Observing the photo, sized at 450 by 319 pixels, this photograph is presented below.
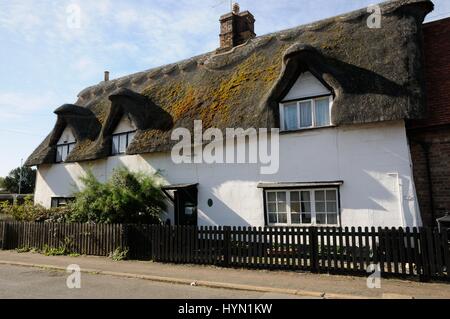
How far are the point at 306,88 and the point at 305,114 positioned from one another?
87 centimetres

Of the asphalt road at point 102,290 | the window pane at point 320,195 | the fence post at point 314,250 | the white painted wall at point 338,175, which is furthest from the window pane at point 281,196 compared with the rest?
the asphalt road at point 102,290

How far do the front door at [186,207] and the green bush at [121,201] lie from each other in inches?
22.6

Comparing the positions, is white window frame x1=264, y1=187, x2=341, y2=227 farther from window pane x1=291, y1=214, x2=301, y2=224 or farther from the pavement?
the pavement

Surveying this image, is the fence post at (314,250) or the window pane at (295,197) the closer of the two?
the fence post at (314,250)

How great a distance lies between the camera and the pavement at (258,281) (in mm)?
6887

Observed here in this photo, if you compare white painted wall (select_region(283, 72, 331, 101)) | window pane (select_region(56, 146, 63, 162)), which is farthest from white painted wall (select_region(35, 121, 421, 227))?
window pane (select_region(56, 146, 63, 162))

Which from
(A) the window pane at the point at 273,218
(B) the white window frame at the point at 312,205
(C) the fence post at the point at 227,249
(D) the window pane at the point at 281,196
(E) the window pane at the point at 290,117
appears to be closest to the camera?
(C) the fence post at the point at 227,249

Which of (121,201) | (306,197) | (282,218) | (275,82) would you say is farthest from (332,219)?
(121,201)

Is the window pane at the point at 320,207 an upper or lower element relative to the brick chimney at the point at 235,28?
lower

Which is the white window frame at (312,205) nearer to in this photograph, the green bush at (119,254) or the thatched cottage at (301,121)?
the thatched cottage at (301,121)

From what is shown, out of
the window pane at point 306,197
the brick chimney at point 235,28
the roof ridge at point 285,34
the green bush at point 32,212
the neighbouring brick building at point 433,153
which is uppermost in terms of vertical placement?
the brick chimney at point 235,28

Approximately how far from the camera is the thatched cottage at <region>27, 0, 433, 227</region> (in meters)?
10.2

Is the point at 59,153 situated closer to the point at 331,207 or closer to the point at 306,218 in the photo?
the point at 306,218

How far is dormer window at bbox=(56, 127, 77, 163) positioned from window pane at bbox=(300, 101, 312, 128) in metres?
12.3
